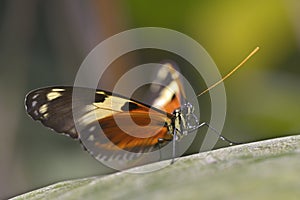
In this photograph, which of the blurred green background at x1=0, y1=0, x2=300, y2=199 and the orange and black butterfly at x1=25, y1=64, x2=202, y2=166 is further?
the blurred green background at x1=0, y1=0, x2=300, y2=199

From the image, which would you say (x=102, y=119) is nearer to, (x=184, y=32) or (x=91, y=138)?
(x=91, y=138)

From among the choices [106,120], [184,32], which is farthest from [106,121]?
[184,32]

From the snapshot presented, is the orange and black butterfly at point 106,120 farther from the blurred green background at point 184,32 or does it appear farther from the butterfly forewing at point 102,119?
the blurred green background at point 184,32

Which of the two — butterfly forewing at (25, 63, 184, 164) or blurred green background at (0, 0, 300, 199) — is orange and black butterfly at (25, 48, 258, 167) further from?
blurred green background at (0, 0, 300, 199)

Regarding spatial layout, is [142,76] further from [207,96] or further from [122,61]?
[207,96]

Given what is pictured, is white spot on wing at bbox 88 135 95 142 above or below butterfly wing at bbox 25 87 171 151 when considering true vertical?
below

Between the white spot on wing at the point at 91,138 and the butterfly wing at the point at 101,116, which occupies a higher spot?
the butterfly wing at the point at 101,116

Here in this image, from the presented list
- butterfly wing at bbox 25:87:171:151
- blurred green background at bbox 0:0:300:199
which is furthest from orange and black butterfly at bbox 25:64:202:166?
blurred green background at bbox 0:0:300:199

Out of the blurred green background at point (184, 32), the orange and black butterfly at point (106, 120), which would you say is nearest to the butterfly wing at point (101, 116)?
the orange and black butterfly at point (106, 120)
